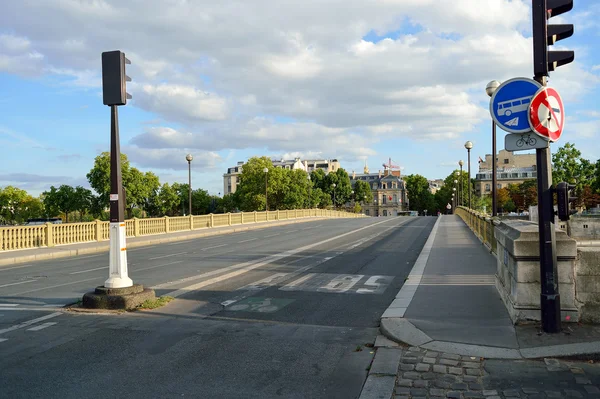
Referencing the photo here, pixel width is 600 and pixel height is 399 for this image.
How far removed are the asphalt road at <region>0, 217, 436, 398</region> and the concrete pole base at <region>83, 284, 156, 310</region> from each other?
0.34m

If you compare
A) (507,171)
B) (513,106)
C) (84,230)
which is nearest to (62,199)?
(84,230)

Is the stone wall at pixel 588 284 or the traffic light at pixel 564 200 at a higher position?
the traffic light at pixel 564 200

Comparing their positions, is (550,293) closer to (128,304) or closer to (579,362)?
(579,362)

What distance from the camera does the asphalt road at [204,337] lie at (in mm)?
4828

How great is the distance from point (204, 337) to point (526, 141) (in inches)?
200

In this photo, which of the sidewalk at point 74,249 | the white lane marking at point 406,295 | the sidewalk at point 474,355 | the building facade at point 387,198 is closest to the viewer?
the sidewalk at point 474,355

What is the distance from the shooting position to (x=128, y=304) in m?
8.15

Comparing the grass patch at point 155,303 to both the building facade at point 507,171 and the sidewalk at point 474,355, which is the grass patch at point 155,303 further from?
the building facade at point 507,171

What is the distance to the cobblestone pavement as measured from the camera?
14.5ft

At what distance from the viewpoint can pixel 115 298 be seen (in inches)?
320

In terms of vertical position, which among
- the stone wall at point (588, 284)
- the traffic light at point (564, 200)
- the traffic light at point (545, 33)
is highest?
the traffic light at point (545, 33)

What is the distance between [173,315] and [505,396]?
17.5ft

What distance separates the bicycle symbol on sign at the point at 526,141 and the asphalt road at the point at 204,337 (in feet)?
10.7

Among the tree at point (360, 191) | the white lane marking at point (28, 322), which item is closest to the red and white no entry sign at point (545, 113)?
the white lane marking at point (28, 322)
